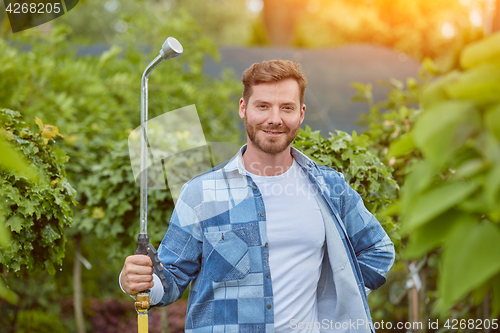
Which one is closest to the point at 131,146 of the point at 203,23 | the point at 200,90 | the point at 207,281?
the point at 207,281

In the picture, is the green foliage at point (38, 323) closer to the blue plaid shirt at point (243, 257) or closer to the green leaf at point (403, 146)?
the blue plaid shirt at point (243, 257)

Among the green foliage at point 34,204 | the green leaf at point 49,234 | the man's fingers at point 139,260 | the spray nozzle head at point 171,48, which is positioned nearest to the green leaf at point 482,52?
the spray nozzle head at point 171,48

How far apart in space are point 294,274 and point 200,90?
4399 millimetres

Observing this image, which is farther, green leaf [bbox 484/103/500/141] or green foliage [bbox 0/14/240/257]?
green foliage [bbox 0/14/240/257]

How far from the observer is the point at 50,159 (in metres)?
2.15

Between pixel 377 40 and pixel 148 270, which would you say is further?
pixel 377 40

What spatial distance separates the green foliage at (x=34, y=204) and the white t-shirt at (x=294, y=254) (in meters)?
0.96

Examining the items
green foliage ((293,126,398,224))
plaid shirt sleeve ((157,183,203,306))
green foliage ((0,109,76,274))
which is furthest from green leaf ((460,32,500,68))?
green foliage ((0,109,76,274))

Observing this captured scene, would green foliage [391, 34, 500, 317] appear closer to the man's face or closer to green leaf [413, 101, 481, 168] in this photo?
green leaf [413, 101, 481, 168]

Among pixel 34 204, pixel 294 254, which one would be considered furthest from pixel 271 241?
pixel 34 204

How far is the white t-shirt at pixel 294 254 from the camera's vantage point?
1.72 meters

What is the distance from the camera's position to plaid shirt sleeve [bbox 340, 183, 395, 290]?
6.22ft

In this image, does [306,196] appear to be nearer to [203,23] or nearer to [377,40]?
[377,40]

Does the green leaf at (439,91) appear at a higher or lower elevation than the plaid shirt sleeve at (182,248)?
higher
